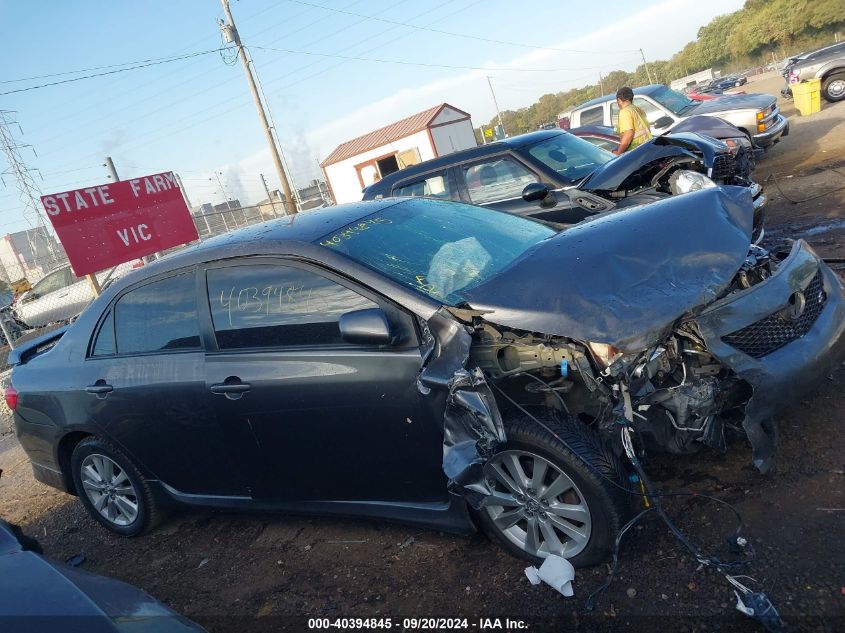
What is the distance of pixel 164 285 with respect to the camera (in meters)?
3.62

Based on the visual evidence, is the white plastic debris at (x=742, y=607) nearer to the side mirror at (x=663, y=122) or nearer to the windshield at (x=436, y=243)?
the windshield at (x=436, y=243)

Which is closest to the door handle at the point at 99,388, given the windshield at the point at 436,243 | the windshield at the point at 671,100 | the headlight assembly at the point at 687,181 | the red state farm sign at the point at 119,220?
the windshield at the point at 436,243

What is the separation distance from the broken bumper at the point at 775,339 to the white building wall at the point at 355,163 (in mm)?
24281

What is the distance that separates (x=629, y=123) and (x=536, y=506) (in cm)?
702

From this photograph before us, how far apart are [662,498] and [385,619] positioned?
1394 millimetres

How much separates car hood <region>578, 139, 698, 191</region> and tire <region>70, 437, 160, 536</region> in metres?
4.36

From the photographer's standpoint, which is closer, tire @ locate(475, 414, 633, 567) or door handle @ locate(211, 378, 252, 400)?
tire @ locate(475, 414, 633, 567)

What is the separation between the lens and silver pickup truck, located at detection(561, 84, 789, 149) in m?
11.1

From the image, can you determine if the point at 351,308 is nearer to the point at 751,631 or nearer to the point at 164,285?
the point at 164,285

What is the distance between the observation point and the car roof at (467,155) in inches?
272

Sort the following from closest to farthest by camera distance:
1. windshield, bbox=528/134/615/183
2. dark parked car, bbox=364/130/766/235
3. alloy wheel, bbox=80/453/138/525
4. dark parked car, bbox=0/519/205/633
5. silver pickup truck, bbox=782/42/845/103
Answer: dark parked car, bbox=0/519/205/633
alloy wheel, bbox=80/453/138/525
dark parked car, bbox=364/130/766/235
windshield, bbox=528/134/615/183
silver pickup truck, bbox=782/42/845/103

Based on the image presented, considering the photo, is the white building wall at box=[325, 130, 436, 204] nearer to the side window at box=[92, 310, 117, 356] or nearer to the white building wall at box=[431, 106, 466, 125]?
the white building wall at box=[431, 106, 466, 125]

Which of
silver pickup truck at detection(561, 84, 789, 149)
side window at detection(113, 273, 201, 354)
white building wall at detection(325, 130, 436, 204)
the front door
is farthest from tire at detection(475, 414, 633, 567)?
white building wall at detection(325, 130, 436, 204)

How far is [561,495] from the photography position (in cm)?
268
